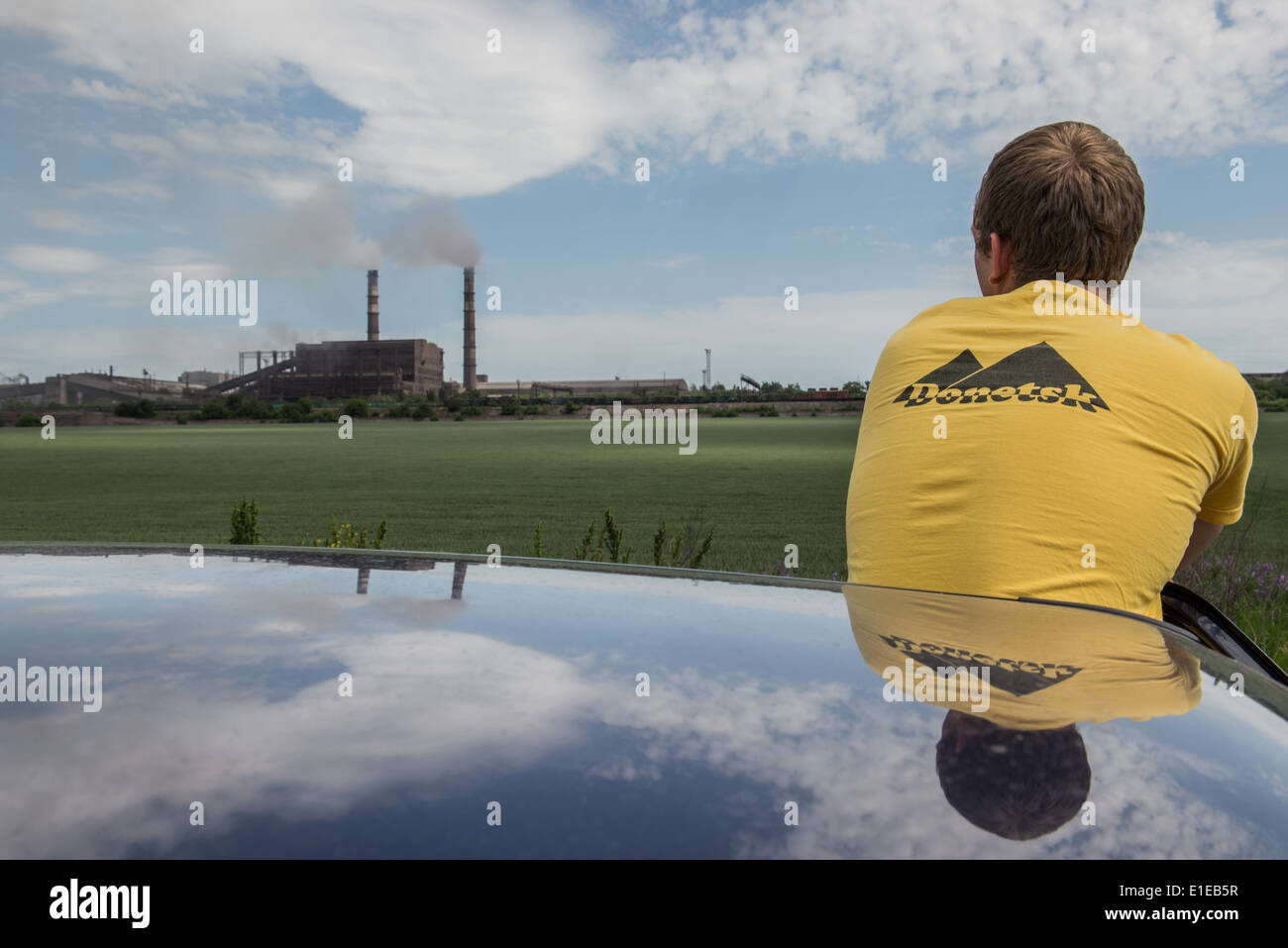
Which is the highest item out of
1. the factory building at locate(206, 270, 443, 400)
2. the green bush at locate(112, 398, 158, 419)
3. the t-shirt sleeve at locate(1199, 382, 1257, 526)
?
the factory building at locate(206, 270, 443, 400)

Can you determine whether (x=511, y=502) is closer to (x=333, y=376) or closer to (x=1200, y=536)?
(x=1200, y=536)

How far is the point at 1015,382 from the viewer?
193cm

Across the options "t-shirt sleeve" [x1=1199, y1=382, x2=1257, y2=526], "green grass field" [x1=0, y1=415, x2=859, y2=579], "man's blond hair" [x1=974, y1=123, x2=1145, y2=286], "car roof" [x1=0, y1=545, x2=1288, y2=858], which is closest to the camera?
"car roof" [x1=0, y1=545, x2=1288, y2=858]

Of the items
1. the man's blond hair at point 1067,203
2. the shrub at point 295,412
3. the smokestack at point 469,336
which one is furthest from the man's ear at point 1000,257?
the smokestack at point 469,336

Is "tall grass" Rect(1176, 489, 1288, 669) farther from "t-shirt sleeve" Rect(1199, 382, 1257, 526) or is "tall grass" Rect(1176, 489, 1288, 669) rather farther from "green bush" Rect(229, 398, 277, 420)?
"green bush" Rect(229, 398, 277, 420)

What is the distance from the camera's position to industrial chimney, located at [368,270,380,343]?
9266cm

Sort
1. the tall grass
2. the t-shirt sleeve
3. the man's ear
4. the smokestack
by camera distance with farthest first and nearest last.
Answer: the smokestack < the tall grass < the man's ear < the t-shirt sleeve

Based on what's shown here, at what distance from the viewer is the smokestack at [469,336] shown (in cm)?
8775

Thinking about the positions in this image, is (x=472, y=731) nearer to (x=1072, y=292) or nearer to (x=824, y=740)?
(x=824, y=740)

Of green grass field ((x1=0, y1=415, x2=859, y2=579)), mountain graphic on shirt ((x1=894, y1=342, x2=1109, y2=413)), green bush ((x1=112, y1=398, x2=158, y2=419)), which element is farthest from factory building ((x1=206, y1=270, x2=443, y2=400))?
mountain graphic on shirt ((x1=894, y1=342, x2=1109, y2=413))

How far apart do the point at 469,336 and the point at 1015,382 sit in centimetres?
9263

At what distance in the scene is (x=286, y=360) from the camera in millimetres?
92312

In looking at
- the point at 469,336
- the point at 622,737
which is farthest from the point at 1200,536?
the point at 469,336
